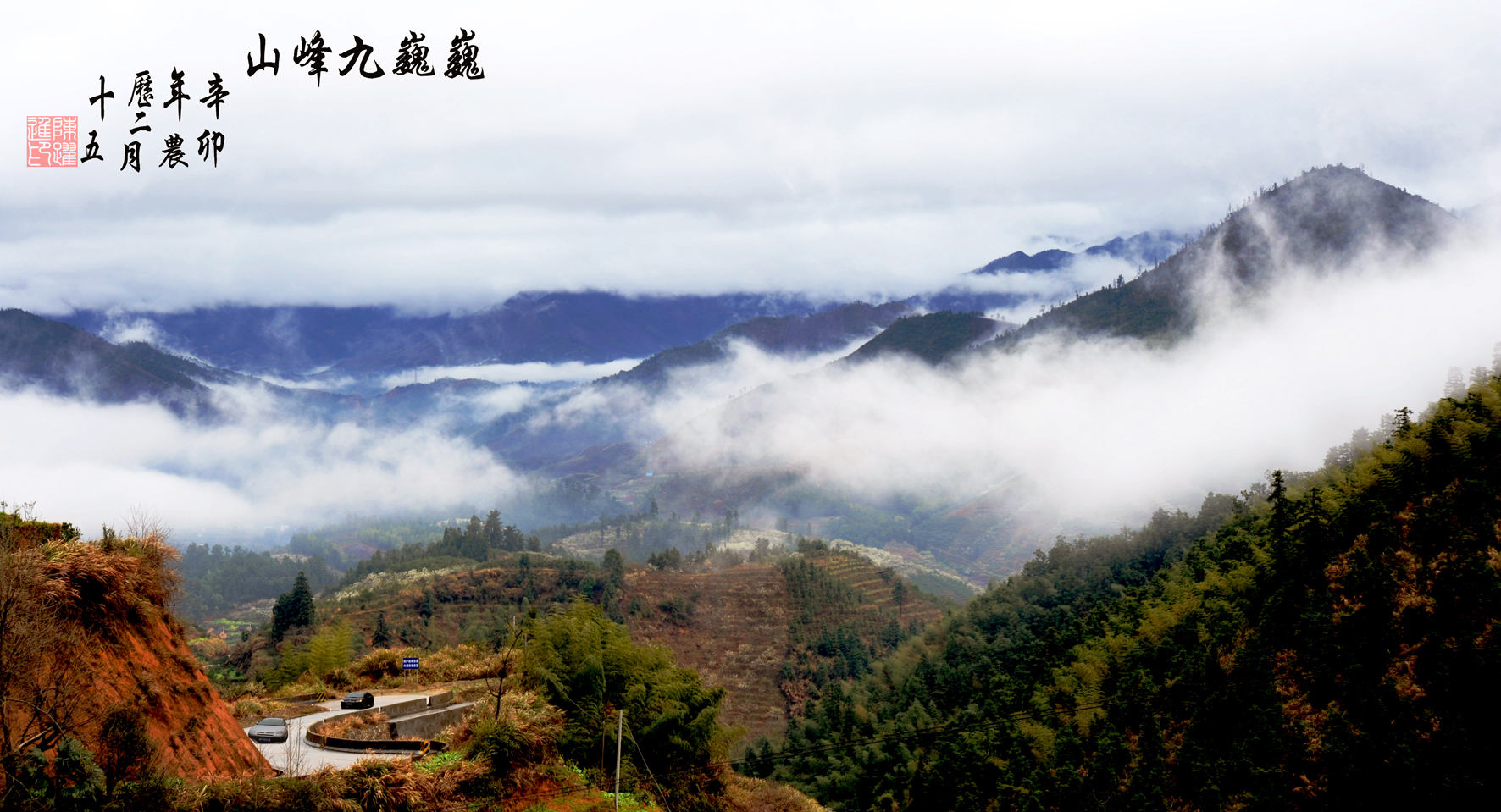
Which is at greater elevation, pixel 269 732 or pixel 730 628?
pixel 269 732

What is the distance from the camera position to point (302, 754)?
25.4m

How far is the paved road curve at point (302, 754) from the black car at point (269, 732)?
15 cm

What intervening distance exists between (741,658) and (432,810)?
136147mm

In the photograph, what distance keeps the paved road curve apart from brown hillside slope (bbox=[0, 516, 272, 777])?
1090mm

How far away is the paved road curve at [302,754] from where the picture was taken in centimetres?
2278

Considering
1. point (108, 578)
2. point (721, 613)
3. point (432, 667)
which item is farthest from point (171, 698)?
point (721, 613)

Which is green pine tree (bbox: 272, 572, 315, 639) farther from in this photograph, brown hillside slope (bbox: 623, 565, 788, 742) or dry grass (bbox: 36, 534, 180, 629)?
dry grass (bbox: 36, 534, 180, 629)

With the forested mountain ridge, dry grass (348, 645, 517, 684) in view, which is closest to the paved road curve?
dry grass (348, 645, 517, 684)

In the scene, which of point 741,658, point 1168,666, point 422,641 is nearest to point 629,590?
point 741,658

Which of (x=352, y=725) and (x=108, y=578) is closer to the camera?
(x=108, y=578)

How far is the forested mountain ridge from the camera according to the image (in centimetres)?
3731

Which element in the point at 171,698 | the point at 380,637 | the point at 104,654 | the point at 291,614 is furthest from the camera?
the point at 380,637

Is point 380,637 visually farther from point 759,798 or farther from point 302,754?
point 302,754

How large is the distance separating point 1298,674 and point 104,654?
44723mm
